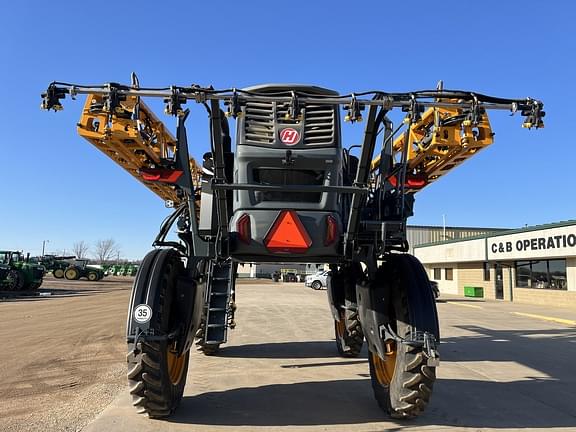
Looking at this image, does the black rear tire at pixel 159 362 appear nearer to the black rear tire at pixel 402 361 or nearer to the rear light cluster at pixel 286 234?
the rear light cluster at pixel 286 234

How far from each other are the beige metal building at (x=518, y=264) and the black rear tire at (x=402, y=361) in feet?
69.1

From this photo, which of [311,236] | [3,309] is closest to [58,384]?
[311,236]

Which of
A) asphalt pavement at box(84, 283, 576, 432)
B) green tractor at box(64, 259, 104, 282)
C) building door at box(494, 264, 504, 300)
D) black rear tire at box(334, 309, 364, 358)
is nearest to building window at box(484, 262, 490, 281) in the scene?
building door at box(494, 264, 504, 300)

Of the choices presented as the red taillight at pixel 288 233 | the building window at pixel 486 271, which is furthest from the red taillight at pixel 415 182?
the building window at pixel 486 271

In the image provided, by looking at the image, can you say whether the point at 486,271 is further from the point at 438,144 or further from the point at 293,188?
the point at 293,188

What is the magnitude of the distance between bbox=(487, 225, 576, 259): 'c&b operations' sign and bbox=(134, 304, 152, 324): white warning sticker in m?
23.1

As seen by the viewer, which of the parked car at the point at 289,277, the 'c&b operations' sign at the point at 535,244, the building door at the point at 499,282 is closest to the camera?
the 'c&b operations' sign at the point at 535,244

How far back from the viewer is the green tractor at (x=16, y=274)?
26.9 metres

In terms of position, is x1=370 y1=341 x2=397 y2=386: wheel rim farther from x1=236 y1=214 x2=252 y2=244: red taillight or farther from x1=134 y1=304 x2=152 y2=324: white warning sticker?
x1=134 y1=304 x2=152 y2=324: white warning sticker

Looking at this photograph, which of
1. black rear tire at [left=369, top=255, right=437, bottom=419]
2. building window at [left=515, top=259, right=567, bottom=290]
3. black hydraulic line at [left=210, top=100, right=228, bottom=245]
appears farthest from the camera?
building window at [left=515, top=259, right=567, bottom=290]

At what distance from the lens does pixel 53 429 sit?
4547 millimetres

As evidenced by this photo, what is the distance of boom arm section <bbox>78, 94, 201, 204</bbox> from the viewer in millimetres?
5363

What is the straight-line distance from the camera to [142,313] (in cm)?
443

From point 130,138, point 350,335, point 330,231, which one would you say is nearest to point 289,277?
point 350,335
